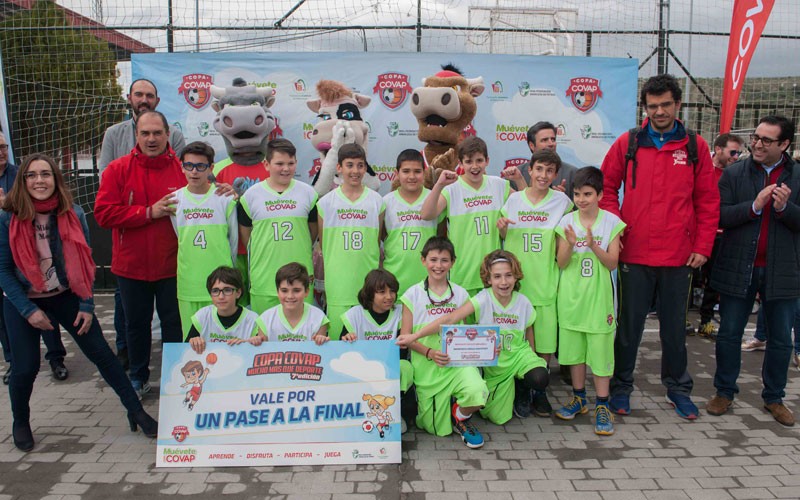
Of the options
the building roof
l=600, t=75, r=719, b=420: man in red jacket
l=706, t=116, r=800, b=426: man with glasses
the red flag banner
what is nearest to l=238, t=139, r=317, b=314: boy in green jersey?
l=600, t=75, r=719, b=420: man in red jacket

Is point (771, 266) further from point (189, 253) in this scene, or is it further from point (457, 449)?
point (189, 253)

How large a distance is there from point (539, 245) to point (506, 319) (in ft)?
1.87

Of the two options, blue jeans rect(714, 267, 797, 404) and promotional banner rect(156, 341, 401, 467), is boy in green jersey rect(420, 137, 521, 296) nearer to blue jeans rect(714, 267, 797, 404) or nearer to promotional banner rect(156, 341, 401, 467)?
promotional banner rect(156, 341, 401, 467)

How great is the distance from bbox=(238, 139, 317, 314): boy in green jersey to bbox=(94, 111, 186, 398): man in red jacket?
57 cm

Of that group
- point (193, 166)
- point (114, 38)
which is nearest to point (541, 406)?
point (193, 166)

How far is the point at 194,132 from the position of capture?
5.91 meters

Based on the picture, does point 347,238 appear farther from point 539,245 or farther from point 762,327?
point 762,327

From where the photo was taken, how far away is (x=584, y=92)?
6051 mm

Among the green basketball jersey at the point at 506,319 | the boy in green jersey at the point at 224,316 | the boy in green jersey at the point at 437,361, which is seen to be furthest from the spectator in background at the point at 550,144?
the boy in green jersey at the point at 224,316

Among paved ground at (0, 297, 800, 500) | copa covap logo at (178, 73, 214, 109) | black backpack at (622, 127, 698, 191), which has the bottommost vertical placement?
paved ground at (0, 297, 800, 500)

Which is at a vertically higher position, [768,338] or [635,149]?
[635,149]

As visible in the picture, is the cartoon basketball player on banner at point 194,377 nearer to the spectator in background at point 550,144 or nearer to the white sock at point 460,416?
the white sock at point 460,416

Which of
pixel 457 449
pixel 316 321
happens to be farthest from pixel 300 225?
pixel 457 449

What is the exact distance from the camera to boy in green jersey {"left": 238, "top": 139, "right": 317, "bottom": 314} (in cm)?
393
